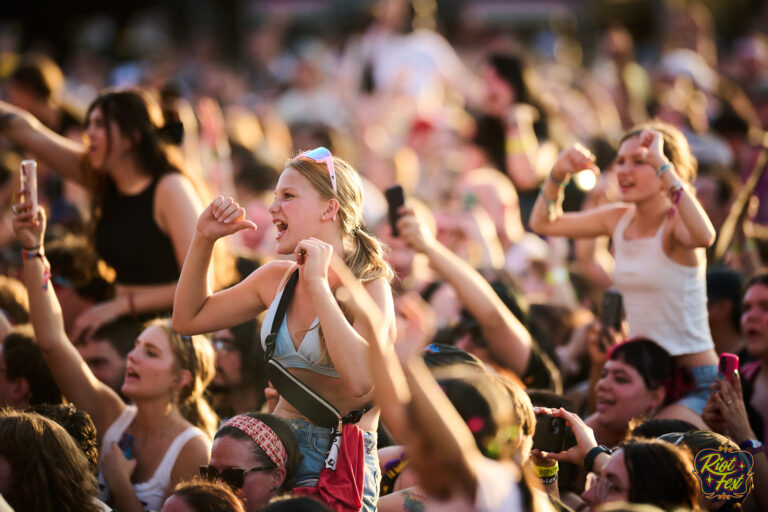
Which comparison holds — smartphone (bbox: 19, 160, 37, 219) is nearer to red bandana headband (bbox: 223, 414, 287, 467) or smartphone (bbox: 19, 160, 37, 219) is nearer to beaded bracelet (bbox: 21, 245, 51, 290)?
beaded bracelet (bbox: 21, 245, 51, 290)

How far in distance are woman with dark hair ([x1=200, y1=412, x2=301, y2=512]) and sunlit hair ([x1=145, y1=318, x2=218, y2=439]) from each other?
2.89ft

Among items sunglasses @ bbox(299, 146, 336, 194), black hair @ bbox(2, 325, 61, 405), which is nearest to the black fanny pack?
sunglasses @ bbox(299, 146, 336, 194)

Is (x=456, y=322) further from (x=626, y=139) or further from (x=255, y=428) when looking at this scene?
(x=255, y=428)

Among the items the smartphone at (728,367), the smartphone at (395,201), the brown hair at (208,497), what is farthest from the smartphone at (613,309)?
the brown hair at (208,497)

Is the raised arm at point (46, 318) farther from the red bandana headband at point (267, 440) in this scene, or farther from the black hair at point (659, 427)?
the black hair at point (659, 427)

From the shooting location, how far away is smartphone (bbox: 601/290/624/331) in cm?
434

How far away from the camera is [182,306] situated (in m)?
3.14

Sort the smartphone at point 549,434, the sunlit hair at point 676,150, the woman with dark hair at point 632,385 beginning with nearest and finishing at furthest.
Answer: the smartphone at point 549,434
the woman with dark hair at point 632,385
the sunlit hair at point 676,150

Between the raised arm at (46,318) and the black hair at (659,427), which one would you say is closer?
the black hair at (659,427)

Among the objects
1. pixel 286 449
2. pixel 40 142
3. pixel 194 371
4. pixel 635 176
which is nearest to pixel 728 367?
pixel 635 176

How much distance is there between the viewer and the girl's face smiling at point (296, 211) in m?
3.05

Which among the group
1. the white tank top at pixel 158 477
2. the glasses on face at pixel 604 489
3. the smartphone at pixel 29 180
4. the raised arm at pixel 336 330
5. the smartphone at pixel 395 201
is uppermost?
the smartphone at pixel 29 180

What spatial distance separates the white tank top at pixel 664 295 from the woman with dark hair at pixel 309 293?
142 cm

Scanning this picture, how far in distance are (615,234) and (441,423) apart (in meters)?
2.29
